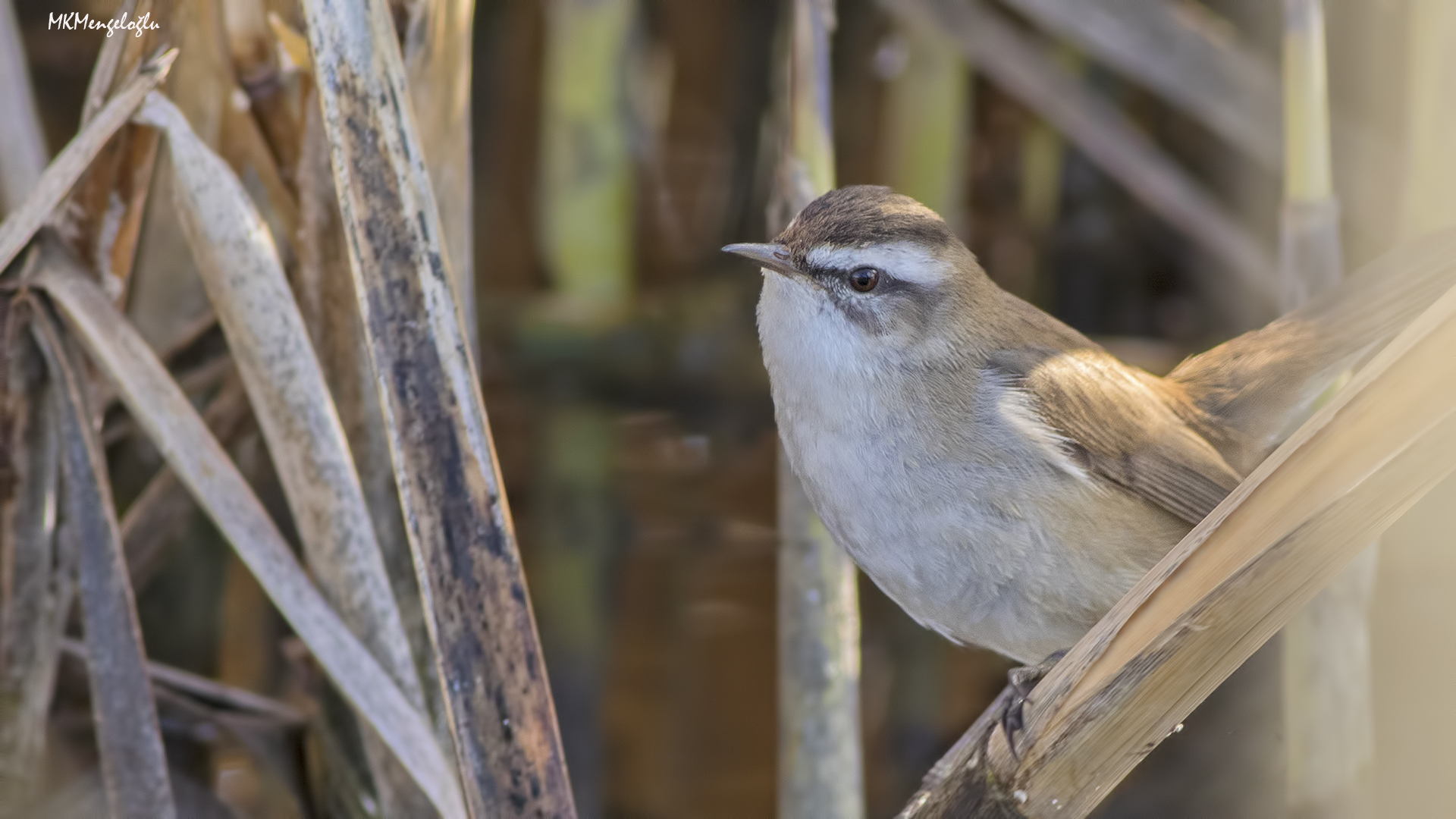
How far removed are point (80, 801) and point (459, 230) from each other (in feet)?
4.42

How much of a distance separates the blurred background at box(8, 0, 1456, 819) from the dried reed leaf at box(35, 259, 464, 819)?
34.0 inches

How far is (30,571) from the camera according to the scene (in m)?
2.33

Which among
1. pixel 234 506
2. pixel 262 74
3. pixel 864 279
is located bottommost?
pixel 234 506

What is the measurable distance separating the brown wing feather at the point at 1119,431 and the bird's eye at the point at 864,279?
0.26 metres

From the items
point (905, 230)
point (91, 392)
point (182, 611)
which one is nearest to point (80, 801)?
point (182, 611)

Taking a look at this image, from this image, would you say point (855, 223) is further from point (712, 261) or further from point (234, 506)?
point (712, 261)

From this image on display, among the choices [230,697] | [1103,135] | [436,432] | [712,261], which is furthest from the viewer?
[712,261]

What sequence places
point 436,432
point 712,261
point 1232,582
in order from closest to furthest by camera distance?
point 1232,582 → point 436,432 → point 712,261

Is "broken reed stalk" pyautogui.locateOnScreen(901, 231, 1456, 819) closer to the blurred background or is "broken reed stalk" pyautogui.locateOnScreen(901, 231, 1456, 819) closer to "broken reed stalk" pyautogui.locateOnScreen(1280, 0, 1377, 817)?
"broken reed stalk" pyautogui.locateOnScreen(1280, 0, 1377, 817)

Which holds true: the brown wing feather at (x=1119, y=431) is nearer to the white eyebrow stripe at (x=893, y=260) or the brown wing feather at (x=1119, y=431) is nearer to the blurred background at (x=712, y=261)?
the white eyebrow stripe at (x=893, y=260)

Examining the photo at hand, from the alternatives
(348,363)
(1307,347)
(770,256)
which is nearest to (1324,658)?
(1307,347)

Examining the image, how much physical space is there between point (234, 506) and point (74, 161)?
61cm

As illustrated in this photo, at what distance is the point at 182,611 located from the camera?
2.97 metres

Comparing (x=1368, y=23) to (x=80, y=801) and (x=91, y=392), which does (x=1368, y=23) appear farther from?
(x=80, y=801)
